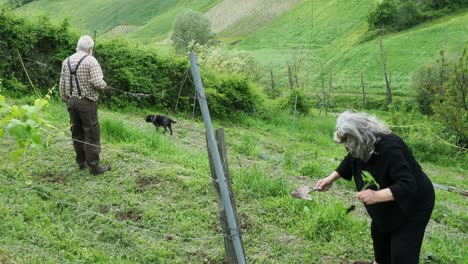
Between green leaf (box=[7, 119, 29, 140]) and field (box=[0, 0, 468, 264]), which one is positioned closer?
green leaf (box=[7, 119, 29, 140])

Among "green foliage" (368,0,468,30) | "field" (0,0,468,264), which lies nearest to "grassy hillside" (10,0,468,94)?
"green foliage" (368,0,468,30)

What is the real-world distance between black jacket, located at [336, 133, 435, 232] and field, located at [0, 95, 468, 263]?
1.44m

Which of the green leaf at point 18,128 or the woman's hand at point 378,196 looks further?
the woman's hand at point 378,196

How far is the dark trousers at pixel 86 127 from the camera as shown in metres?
6.73

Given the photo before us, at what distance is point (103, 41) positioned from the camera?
49.9ft

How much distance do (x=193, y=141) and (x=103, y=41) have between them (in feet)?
19.2

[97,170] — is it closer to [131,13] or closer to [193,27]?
[193,27]

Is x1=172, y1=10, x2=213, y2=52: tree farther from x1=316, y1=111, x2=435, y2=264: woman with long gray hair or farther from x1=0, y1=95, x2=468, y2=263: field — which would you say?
x1=316, y1=111, x2=435, y2=264: woman with long gray hair

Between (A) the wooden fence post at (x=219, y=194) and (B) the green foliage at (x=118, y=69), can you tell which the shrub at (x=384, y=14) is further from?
(A) the wooden fence post at (x=219, y=194)

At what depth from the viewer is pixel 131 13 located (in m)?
90.7

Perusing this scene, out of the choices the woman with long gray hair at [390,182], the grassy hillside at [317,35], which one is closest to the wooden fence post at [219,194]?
the woman with long gray hair at [390,182]

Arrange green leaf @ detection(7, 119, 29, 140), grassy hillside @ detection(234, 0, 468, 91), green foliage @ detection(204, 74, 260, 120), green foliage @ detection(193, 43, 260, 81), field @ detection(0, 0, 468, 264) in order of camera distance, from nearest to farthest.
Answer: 1. green leaf @ detection(7, 119, 29, 140)
2. field @ detection(0, 0, 468, 264)
3. green foliage @ detection(204, 74, 260, 120)
4. green foliage @ detection(193, 43, 260, 81)
5. grassy hillside @ detection(234, 0, 468, 91)

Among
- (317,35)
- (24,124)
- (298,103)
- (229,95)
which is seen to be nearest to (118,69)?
(229,95)

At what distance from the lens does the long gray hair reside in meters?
3.77
